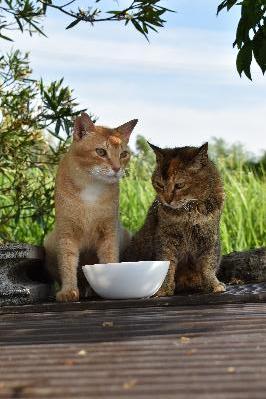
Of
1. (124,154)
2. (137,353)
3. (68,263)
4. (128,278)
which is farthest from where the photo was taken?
(124,154)

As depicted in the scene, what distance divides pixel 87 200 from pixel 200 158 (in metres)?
0.64

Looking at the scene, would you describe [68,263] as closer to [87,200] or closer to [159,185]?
[87,200]

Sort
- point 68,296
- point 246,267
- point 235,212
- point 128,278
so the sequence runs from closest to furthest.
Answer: point 128,278
point 68,296
point 246,267
point 235,212

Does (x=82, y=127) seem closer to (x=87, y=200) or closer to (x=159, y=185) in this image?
(x=87, y=200)

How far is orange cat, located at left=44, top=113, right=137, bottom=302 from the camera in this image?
4121mm

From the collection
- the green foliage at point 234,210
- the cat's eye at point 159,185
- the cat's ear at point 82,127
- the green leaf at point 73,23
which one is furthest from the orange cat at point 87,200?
the green foliage at point 234,210

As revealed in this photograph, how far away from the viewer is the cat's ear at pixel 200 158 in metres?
4.09

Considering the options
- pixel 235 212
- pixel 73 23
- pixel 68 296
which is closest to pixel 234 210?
pixel 235 212

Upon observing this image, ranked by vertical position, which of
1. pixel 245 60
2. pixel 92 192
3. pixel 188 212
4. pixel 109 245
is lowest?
pixel 109 245

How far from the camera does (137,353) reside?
7.75 feet

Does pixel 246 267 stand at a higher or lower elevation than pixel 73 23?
lower

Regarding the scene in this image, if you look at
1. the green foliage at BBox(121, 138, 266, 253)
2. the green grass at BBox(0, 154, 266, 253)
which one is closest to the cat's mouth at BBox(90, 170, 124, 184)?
the green grass at BBox(0, 154, 266, 253)

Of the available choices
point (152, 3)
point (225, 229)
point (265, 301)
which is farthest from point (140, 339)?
point (225, 229)

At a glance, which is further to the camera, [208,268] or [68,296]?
[208,268]
